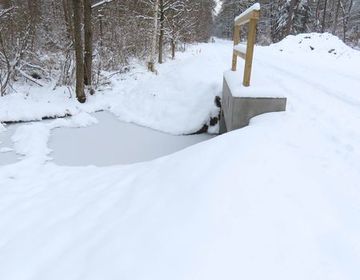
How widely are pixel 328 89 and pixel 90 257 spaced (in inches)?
209

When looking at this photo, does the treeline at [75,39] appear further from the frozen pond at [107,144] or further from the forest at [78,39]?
the frozen pond at [107,144]

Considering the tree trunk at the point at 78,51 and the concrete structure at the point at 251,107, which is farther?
the tree trunk at the point at 78,51

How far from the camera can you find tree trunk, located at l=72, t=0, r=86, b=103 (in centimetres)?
866

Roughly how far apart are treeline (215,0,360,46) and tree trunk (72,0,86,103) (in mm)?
19074

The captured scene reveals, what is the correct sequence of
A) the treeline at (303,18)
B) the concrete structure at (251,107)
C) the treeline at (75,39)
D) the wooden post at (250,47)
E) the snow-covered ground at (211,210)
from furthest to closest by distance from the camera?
1. the treeline at (303,18)
2. the treeline at (75,39)
3. the concrete structure at (251,107)
4. the wooden post at (250,47)
5. the snow-covered ground at (211,210)

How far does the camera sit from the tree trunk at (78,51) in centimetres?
866

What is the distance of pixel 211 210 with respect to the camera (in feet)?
7.93

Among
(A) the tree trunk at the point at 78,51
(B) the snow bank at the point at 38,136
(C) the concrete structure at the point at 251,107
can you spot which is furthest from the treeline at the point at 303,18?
(C) the concrete structure at the point at 251,107

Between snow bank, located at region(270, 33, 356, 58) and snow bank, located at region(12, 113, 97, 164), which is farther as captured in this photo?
snow bank, located at region(270, 33, 356, 58)

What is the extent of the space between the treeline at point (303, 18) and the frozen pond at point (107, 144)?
2038 centimetres

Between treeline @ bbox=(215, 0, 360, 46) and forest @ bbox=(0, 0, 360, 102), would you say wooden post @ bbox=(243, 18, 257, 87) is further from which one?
treeline @ bbox=(215, 0, 360, 46)

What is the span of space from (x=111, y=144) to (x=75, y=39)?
3.94 meters

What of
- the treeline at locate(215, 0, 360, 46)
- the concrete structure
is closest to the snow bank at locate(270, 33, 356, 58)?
the treeline at locate(215, 0, 360, 46)

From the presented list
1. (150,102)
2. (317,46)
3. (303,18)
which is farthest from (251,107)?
(303,18)
